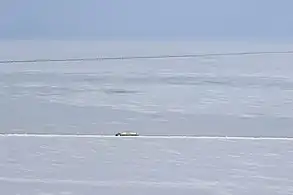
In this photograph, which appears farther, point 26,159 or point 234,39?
point 234,39

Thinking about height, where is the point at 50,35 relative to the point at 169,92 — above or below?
above

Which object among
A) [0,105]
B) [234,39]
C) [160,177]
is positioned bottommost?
[160,177]

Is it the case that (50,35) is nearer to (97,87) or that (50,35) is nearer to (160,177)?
(97,87)

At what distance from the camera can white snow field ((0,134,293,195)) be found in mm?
655

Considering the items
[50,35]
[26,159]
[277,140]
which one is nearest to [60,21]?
[50,35]

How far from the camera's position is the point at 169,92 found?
2.36 feet

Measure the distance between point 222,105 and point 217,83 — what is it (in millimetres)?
51

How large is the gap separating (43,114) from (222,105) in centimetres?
26

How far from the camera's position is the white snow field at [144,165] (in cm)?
65

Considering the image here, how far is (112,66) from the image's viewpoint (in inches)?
30.5

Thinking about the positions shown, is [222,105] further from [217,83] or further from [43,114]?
[43,114]

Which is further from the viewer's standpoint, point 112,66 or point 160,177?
point 112,66

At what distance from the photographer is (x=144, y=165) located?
0.68m

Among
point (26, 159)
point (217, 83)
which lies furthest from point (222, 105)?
point (26, 159)
